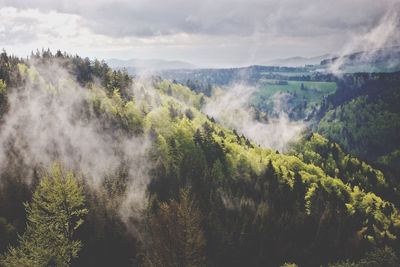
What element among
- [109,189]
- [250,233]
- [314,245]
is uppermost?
[109,189]

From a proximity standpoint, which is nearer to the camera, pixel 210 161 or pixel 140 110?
pixel 210 161

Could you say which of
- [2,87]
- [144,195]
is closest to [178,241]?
[144,195]

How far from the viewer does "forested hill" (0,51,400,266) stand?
54312 mm

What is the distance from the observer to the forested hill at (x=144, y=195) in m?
54.3

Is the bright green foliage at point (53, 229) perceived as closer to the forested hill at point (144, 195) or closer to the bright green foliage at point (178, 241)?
the forested hill at point (144, 195)

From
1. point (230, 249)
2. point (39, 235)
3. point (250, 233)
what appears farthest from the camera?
point (250, 233)

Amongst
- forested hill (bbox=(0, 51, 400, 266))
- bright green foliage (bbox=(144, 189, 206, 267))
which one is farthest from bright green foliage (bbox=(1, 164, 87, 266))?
bright green foliage (bbox=(144, 189, 206, 267))

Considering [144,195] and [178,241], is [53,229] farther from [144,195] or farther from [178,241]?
[144,195]

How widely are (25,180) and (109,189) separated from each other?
65.9ft

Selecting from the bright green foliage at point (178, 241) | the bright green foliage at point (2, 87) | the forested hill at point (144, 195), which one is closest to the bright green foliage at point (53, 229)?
the forested hill at point (144, 195)

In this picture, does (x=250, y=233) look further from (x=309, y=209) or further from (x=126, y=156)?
(x=126, y=156)

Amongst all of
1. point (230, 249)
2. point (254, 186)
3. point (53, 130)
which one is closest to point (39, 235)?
point (230, 249)

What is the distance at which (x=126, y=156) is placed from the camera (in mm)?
122125

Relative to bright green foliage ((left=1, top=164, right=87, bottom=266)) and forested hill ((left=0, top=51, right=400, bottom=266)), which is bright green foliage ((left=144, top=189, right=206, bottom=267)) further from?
bright green foliage ((left=1, top=164, right=87, bottom=266))
